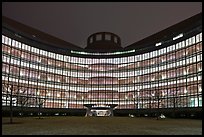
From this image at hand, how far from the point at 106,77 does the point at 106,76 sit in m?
0.64

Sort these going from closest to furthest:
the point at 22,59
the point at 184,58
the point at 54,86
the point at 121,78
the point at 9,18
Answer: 1. the point at 184,58
2. the point at 22,59
3. the point at 9,18
4. the point at 54,86
5. the point at 121,78

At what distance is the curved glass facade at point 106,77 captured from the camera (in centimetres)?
9262

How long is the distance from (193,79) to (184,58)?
10.0m

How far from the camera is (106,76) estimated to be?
132000 mm

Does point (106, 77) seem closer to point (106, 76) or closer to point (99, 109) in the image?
point (106, 76)

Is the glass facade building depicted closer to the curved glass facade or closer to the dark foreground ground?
the curved glass facade

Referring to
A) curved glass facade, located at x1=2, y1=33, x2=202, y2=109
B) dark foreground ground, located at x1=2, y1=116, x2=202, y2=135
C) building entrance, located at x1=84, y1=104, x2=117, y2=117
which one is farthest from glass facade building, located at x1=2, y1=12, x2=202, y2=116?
dark foreground ground, located at x1=2, y1=116, x2=202, y2=135

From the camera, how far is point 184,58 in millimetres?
96312

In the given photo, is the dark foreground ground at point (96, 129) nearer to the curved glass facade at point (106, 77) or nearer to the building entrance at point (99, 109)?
the curved glass facade at point (106, 77)

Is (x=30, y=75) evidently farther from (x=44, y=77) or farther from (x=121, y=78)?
(x=121, y=78)

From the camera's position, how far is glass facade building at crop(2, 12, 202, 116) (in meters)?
92.8

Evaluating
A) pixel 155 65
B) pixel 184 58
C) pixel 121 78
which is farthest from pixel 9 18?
pixel 184 58

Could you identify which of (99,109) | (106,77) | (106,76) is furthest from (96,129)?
(106,76)

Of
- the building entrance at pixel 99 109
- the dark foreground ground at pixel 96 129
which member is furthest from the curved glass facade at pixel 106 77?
the dark foreground ground at pixel 96 129
